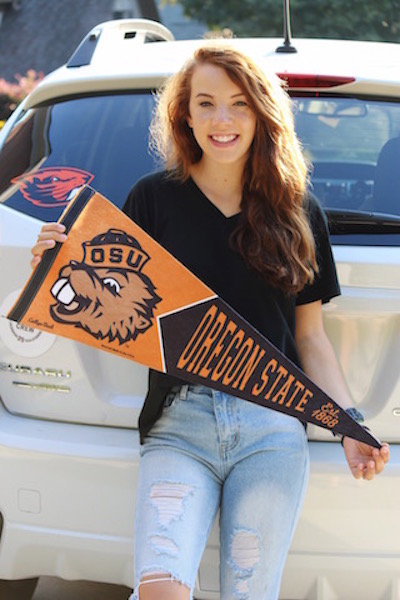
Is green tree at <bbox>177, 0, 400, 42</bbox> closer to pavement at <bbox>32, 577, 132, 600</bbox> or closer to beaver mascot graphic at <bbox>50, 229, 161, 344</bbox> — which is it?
pavement at <bbox>32, 577, 132, 600</bbox>

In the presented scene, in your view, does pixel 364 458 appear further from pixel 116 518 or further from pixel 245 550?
pixel 116 518

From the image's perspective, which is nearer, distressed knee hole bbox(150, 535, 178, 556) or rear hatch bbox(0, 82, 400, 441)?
distressed knee hole bbox(150, 535, 178, 556)

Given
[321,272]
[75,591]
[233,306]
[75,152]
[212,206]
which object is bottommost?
[75,591]

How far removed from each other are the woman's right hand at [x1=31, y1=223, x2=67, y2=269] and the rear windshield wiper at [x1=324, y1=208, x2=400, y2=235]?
2.78ft

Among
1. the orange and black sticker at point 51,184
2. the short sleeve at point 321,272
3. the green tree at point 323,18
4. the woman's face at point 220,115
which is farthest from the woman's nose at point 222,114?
the green tree at point 323,18

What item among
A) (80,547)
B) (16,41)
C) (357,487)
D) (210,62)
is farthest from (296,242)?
(16,41)

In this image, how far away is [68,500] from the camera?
8.55 ft

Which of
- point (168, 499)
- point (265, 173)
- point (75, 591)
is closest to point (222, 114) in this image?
point (265, 173)

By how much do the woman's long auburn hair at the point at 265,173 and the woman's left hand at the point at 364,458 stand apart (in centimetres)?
43

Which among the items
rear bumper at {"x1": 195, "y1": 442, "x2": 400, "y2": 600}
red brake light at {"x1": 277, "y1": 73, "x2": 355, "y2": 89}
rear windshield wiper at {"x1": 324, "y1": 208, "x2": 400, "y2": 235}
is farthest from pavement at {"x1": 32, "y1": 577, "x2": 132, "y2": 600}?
red brake light at {"x1": 277, "y1": 73, "x2": 355, "y2": 89}

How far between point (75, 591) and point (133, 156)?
1685 mm

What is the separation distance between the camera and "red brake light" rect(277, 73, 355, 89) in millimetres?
2883

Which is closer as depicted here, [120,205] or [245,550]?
[245,550]

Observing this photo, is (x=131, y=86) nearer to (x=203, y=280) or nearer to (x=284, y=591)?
(x=203, y=280)
